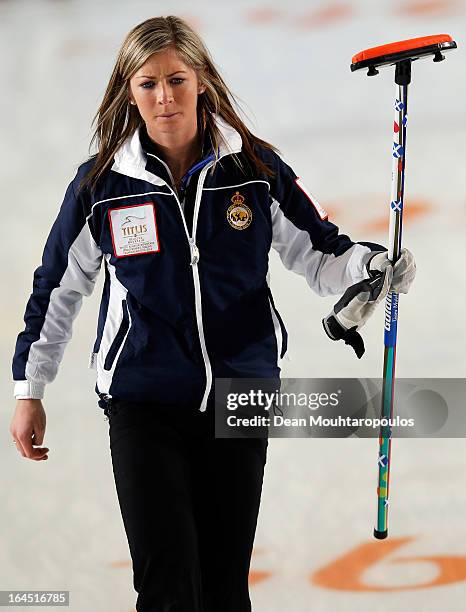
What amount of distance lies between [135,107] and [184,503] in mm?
704

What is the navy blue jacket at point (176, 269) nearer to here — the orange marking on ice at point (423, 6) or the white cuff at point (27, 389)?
the white cuff at point (27, 389)

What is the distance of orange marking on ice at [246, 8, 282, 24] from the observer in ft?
8.98

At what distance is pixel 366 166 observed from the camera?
2.76 m

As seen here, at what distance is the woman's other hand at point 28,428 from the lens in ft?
5.98

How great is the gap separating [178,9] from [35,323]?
4.18ft

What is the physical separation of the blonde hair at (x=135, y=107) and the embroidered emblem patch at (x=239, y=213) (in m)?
0.07

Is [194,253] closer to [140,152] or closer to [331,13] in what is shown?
[140,152]

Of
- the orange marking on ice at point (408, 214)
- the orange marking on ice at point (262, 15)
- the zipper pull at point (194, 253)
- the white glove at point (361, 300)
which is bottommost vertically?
the white glove at point (361, 300)

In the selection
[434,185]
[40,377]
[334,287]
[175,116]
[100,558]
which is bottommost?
[100,558]

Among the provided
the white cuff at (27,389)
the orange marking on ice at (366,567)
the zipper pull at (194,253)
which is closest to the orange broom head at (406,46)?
the zipper pull at (194,253)

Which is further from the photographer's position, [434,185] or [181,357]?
[434,185]

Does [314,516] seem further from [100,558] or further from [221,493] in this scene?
[221,493]

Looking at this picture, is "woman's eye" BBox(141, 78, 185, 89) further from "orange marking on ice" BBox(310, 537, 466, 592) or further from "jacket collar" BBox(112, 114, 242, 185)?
"orange marking on ice" BBox(310, 537, 466, 592)

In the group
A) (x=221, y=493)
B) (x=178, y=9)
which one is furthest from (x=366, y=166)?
(x=221, y=493)
